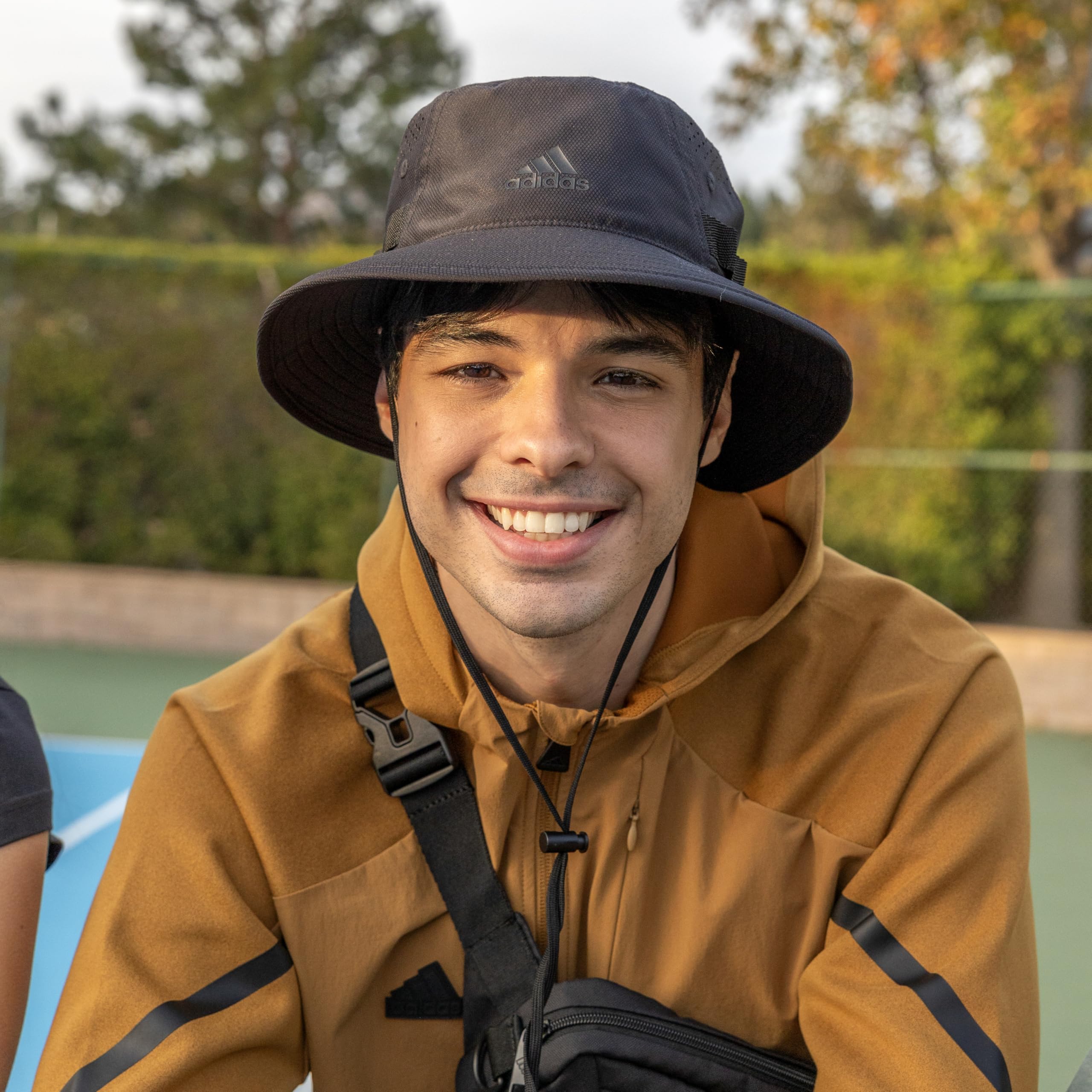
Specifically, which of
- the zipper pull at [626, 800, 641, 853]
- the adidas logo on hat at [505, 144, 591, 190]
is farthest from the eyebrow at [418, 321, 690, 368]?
the zipper pull at [626, 800, 641, 853]

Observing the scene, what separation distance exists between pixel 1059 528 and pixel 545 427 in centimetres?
849

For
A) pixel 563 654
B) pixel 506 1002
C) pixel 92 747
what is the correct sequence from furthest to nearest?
pixel 92 747 < pixel 563 654 < pixel 506 1002

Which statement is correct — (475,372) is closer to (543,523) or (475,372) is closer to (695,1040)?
(543,523)

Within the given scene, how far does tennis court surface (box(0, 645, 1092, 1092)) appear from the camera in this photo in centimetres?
315

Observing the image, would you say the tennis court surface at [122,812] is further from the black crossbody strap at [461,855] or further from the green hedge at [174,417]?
the green hedge at [174,417]

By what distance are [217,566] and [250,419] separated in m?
1.37

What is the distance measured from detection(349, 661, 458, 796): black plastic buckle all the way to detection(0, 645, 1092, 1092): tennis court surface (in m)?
0.72

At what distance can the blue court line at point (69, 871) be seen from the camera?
9.16 ft

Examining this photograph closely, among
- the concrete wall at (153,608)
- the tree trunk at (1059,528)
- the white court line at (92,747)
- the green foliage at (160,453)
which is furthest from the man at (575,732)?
the green foliage at (160,453)

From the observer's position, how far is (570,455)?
1.83 meters

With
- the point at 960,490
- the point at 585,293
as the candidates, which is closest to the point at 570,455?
the point at 585,293

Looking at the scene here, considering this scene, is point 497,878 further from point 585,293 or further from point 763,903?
point 585,293

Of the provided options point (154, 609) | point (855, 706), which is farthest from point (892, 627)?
point (154, 609)

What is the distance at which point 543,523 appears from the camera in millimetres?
1898
